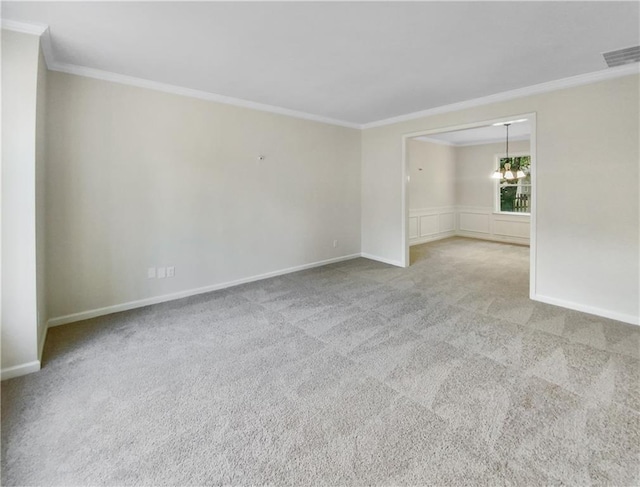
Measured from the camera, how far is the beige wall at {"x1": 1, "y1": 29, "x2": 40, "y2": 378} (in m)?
2.20

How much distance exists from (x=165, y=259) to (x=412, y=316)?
3.03 meters

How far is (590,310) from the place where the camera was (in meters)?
3.38

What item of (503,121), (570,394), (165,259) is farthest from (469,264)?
(165,259)

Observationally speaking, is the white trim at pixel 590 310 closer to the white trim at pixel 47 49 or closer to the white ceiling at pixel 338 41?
the white ceiling at pixel 338 41

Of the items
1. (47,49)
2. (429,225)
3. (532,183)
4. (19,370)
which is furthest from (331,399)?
(429,225)

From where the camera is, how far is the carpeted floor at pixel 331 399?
1.50 meters

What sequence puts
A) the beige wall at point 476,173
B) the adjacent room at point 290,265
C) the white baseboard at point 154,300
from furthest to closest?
the beige wall at point 476,173, the white baseboard at point 154,300, the adjacent room at point 290,265

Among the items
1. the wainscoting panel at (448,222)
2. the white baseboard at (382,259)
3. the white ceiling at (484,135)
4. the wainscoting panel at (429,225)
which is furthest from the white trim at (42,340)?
the wainscoting panel at (448,222)

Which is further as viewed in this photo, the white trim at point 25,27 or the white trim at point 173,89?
the white trim at point 173,89

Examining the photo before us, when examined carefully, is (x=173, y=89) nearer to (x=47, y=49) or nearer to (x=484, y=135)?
(x=47, y=49)

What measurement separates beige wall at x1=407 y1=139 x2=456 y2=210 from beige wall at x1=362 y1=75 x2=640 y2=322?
11.1 feet

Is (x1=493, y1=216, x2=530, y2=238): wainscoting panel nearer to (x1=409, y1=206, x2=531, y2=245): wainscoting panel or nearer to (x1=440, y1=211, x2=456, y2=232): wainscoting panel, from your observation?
(x1=409, y1=206, x2=531, y2=245): wainscoting panel

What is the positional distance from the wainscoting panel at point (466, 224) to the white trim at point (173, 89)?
12.7ft

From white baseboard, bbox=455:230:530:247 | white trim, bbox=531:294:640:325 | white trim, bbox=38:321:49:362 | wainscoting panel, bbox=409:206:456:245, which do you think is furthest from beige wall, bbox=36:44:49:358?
white baseboard, bbox=455:230:530:247
